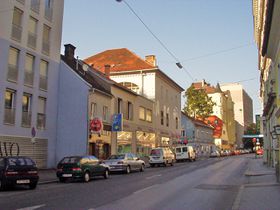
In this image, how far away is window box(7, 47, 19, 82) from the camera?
26039 mm

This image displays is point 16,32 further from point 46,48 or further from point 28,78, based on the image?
point 46,48

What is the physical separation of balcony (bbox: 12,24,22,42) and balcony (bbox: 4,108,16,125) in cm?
518

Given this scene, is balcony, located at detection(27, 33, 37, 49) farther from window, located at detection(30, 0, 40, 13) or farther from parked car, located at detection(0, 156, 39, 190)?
parked car, located at detection(0, 156, 39, 190)

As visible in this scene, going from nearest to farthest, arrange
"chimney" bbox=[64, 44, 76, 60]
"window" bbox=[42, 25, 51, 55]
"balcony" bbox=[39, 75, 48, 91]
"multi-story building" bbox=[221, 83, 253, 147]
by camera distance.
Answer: "balcony" bbox=[39, 75, 48, 91] < "window" bbox=[42, 25, 51, 55] < "chimney" bbox=[64, 44, 76, 60] < "multi-story building" bbox=[221, 83, 253, 147]

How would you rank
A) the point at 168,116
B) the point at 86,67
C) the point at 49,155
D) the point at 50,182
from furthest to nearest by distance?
1. the point at 168,116
2. the point at 86,67
3. the point at 49,155
4. the point at 50,182

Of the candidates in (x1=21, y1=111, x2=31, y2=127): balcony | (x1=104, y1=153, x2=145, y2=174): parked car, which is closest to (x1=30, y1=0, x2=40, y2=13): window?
(x1=21, y1=111, x2=31, y2=127): balcony

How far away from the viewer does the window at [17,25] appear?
86.8ft

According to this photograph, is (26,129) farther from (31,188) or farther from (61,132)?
(31,188)

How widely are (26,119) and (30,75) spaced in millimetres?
3438

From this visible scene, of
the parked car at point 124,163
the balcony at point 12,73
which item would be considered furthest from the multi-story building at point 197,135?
the balcony at point 12,73

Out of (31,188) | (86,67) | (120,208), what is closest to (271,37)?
(120,208)

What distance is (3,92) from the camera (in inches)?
989

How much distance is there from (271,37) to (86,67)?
24.2 meters

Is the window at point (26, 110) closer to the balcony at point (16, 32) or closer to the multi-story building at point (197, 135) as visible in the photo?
the balcony at point (16, 32)
